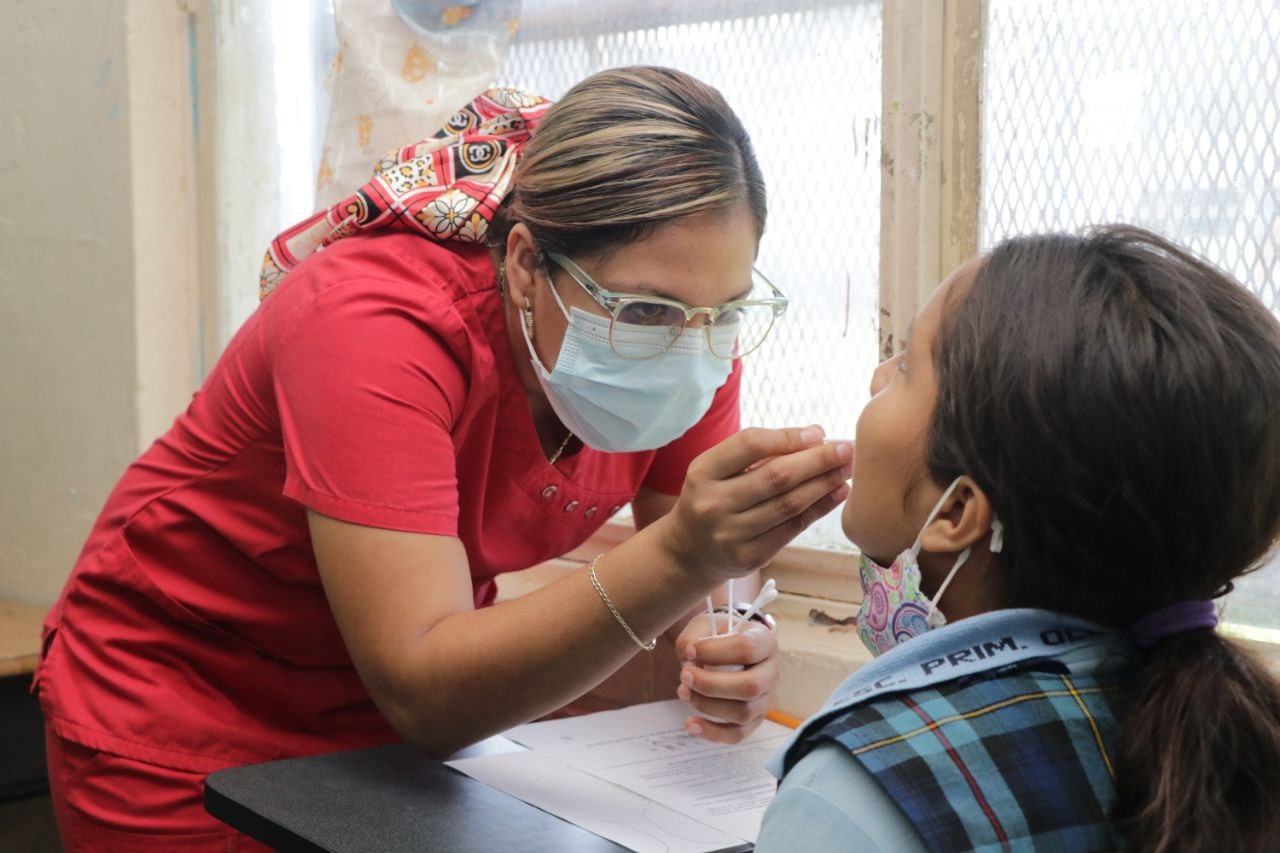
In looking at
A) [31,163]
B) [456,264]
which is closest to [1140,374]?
[456,264]

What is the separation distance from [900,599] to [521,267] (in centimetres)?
61

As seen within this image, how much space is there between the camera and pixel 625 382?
1.38m

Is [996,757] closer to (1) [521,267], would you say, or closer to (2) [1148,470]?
(2) [1148,470]

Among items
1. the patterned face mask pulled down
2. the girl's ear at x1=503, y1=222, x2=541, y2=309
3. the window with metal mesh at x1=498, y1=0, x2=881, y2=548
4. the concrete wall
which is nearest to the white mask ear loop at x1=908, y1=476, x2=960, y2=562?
the patterned face mask pulled down

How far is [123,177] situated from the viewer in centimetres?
242

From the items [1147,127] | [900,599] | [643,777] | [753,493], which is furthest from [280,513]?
[1147,127]

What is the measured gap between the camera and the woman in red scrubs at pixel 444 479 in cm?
117

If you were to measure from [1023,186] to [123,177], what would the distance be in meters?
1.70

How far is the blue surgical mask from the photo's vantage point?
1355 mm

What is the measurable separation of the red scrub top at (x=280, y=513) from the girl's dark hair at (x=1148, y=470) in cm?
60

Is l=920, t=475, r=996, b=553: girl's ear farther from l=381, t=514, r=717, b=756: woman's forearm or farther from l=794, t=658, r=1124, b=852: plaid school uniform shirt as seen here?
l=381, t=514, r=717, b=756: woman's forearm

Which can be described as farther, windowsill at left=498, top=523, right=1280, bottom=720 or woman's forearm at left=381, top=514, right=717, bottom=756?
windowsill at left=498, top=523, right=1280, bottom=720

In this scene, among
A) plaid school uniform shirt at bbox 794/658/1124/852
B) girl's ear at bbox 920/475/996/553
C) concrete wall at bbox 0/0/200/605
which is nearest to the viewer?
→ plaid school uniform shirt at bbox 794/658/1124/852

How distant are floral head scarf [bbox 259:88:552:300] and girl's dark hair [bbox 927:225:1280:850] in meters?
0.67
